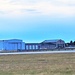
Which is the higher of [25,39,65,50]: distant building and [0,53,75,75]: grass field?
[25,39,65,50]: distant building

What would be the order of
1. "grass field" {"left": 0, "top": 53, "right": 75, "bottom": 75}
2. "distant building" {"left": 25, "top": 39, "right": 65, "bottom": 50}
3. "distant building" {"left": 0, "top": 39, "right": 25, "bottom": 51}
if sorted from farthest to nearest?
"distant building" {"left": 25, "top": 39, "right": 65, "bottom": 50}
"distant building" {"left": 0, "top": 39, "right": 25, "bottom": 51}
"grass field" {"left": 0, "top": 53, "right": 75, "bottom": 75}

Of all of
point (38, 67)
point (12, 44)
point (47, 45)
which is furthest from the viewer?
point (47, 45)

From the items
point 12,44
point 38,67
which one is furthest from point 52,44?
point 38,67

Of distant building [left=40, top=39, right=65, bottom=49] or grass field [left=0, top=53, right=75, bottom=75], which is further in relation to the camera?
distant building [left=40, top=39, right=65, bottom=49]

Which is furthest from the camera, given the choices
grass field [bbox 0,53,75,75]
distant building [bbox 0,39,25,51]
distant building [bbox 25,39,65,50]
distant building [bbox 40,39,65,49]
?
distant building [bbox 40,39,65,49]

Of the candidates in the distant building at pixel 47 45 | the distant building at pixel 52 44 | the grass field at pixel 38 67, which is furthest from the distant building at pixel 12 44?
the grass field at pixel 38 67

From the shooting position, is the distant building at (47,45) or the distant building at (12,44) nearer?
the distant building at (12,44)

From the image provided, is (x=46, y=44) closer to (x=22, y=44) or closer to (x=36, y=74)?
(x=22, y=44)

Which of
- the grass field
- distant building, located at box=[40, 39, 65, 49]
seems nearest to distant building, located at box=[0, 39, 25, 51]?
distant building, located at box=[40, 39, 65, 49]

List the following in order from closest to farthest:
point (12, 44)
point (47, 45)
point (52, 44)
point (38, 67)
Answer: point (38, 67) < point (12, 44) < point (47, 45) < point (52, 44)

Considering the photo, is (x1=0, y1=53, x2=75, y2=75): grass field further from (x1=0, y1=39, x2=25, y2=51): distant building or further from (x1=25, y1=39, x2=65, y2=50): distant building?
(x1=25, y1=39, x2=65, y2=50): distant building

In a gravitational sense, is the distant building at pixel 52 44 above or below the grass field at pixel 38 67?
above

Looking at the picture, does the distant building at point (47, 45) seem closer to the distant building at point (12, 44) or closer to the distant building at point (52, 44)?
the distant building at point (52, 44)

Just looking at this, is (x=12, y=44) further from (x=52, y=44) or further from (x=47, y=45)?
(x=52, y=44)
